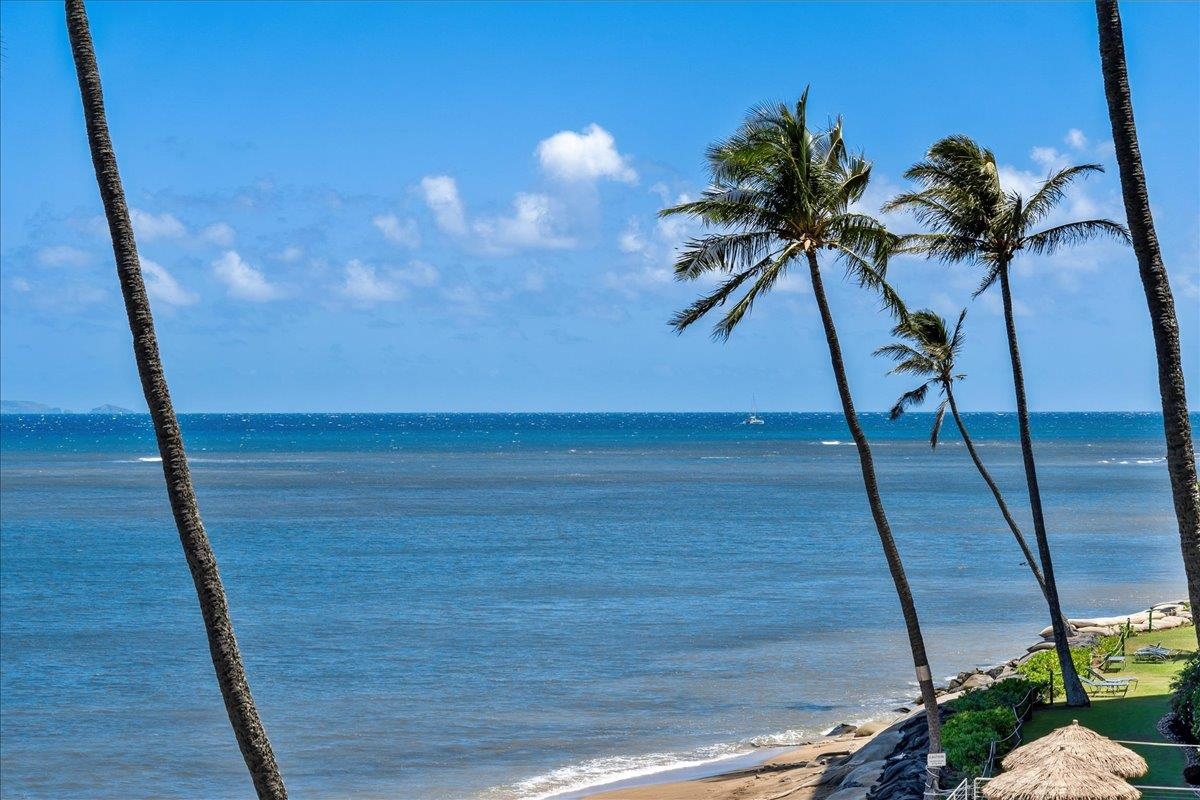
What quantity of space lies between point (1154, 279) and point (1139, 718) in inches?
409

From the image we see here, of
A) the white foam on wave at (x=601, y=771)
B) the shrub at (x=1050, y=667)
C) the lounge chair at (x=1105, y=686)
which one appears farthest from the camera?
the white foam on wave at (x=601, y=771)

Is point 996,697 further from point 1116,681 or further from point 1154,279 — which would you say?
point 1154,279

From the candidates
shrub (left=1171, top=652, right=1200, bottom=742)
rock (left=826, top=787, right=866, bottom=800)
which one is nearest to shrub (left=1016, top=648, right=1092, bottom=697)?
shrub (left=1171, top=652, right=1200, bottom=742)

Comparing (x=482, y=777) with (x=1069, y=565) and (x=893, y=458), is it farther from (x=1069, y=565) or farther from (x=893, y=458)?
(x=893, y=458)

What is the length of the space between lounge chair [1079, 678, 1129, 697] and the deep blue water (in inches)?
289

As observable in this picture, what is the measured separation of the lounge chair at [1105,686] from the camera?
24.3 m

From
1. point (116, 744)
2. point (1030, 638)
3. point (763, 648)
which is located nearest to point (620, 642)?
point (763, 648)

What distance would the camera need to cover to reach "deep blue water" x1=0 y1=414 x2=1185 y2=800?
28.8m

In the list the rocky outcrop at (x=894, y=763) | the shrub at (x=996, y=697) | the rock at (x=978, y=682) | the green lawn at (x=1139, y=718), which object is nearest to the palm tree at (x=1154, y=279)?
the green lawn at (x=1139, y=718)

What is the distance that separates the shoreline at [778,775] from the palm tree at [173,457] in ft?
42.8

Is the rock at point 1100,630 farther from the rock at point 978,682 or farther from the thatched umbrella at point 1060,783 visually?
the thatched umbrella at point 1060,783

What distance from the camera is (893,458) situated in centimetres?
16800

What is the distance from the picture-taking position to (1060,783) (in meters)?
15.0

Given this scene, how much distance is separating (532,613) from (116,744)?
19807 millimetres
